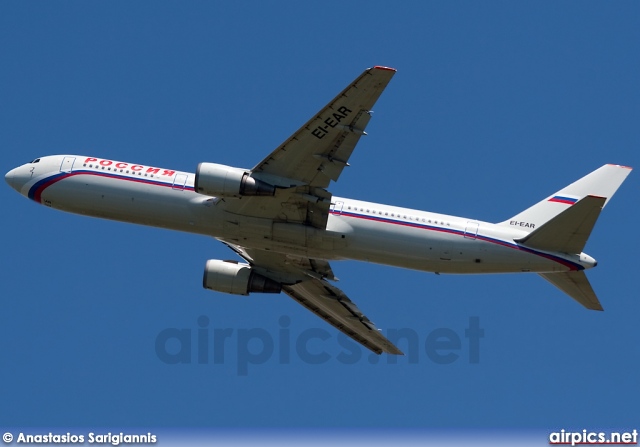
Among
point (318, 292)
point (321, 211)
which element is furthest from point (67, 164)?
point (318, 292)

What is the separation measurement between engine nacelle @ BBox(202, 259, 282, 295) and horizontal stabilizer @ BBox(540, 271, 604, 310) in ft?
54.1

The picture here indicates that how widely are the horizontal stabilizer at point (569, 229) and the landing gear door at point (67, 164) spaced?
23.7 m

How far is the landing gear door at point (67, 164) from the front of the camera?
6162cm

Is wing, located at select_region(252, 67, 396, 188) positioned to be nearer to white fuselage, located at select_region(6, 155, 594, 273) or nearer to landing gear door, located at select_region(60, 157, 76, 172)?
white fuselage, located at select_region(6, 155, 594, 273)

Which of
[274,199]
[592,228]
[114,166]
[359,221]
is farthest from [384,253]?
[114,166]

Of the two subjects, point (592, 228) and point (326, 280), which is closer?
point (592, 228)

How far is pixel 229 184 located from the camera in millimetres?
57156

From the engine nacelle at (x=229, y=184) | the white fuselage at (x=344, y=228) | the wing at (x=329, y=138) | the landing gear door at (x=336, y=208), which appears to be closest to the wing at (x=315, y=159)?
the wing at (x=329, y=138)

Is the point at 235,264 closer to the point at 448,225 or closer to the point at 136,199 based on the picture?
the point at 136,199

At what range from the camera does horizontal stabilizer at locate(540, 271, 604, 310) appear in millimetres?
58594

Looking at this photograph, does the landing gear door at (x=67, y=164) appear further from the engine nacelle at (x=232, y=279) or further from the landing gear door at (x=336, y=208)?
the landing gear door at (x=336, y=208)

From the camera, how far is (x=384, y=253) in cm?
5922

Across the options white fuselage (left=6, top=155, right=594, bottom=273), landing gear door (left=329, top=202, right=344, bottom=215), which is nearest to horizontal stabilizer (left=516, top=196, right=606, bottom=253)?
white fuselage (left=6, top=155, right=594, bottom=273)

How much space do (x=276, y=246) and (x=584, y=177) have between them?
16901 millimetres
